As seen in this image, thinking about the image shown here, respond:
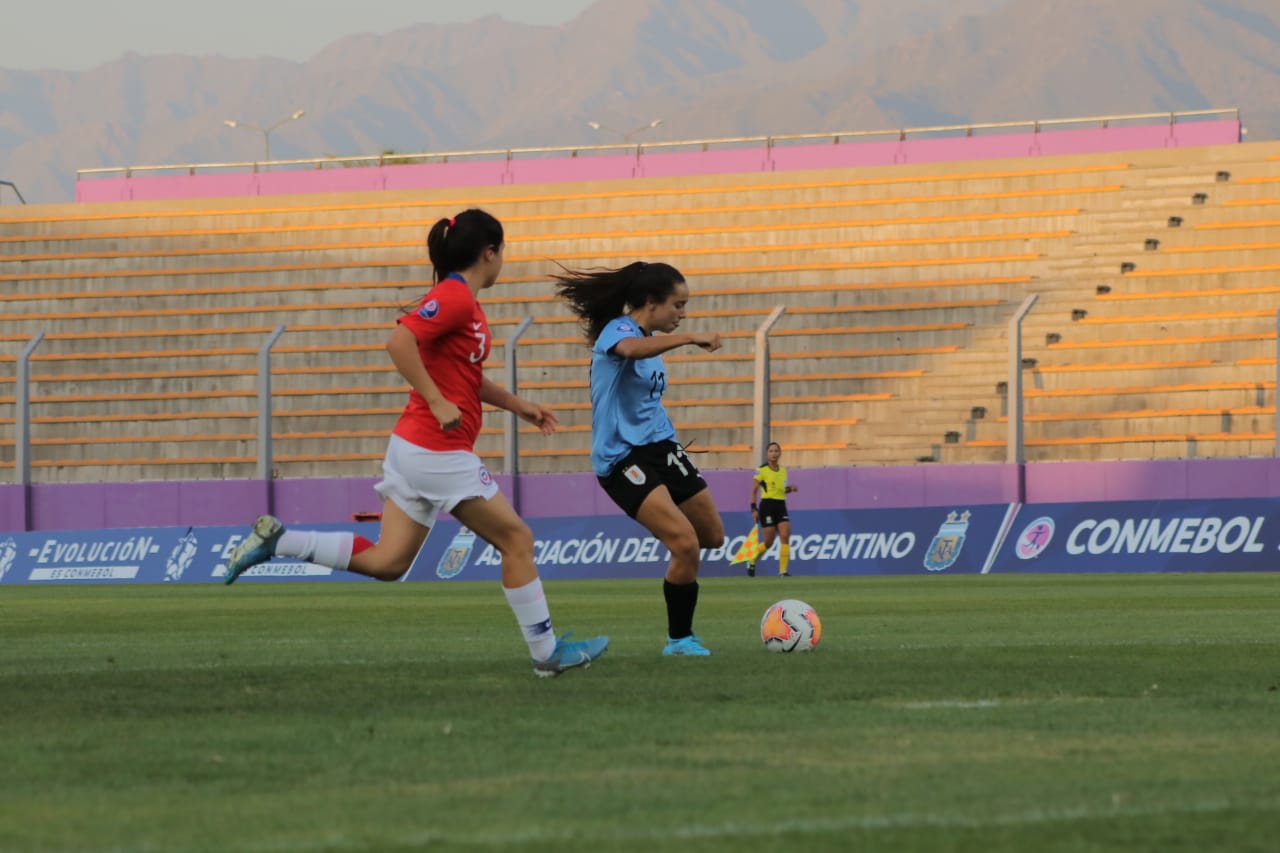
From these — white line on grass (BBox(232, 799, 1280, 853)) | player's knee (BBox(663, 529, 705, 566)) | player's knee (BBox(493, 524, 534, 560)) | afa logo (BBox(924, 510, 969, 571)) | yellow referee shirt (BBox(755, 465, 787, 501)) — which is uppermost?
player's knee (BBox(493, 524, 534, 560))

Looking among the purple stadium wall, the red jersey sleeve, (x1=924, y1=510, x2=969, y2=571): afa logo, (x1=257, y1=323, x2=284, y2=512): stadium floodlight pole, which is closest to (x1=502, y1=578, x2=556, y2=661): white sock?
the red jersey sleeve

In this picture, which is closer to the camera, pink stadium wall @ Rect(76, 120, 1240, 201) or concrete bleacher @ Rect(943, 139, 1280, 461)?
concrete bleacher @ Rect(943, 139, 1280, 461)

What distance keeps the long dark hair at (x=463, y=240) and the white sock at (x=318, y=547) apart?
117cm

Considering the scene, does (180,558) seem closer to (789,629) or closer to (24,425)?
(24,425)

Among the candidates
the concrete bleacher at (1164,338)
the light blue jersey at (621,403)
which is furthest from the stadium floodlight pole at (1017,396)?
the light blue jersey at (621,403)

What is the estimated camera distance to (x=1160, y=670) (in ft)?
28.8

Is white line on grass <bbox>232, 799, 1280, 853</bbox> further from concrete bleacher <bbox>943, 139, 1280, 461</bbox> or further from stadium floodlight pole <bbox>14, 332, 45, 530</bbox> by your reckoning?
concrete bleacher <bbox>943, 139, 1280, 461</bbox>

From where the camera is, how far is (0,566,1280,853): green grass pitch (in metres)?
4.80

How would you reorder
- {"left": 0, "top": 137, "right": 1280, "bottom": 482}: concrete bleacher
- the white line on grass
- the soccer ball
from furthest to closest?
{"left": 0, "top": 137, "right": 1280, "bottom": 482}: concrete bleacher
the soccer ball
the white line on grass

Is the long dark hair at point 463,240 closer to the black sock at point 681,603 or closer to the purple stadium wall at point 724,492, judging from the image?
the black sock at point 681,603

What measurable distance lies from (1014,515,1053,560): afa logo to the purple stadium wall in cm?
293

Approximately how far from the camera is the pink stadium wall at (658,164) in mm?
46688

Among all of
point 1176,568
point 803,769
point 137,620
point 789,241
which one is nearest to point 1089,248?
point 789,241

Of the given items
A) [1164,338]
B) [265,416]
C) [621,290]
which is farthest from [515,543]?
[1164,338]
